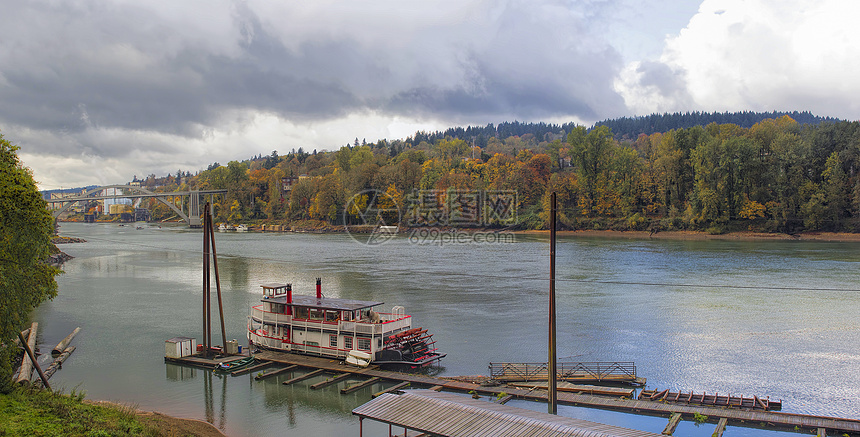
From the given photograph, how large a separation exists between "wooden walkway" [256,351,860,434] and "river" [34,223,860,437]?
12.3 inches

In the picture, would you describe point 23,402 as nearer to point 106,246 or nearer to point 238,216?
point 106,246

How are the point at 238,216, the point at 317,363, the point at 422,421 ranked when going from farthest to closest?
1. the point at 238,216
2. the point at 317,363
3. the point at 422,421

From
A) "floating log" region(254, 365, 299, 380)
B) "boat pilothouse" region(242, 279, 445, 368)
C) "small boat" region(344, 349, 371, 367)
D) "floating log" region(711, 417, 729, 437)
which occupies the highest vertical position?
"boat pilothouse" region(242, 279, 445, 368)

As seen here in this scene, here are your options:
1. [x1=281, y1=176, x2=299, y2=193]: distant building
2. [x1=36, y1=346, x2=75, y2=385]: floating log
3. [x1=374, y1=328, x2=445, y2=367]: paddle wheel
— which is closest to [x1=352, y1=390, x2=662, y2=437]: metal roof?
[x1=374, y1=328, x2=445, y2=367]: paddle wheel

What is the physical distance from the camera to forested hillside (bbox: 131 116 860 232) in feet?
281

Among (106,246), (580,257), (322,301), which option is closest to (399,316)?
(322,301)

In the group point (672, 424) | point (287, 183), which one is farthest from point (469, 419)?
point (287, 183)

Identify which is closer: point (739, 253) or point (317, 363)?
point (317, 363)

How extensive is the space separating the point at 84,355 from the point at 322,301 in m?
11.5

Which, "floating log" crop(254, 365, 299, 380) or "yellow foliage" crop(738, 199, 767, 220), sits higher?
"yellow foliage" crop(738, 199, 767, 220)

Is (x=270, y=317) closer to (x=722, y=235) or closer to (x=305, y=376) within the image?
(x=305, y=376)

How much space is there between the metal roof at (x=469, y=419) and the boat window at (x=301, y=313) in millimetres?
11562

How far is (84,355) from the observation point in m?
27.1

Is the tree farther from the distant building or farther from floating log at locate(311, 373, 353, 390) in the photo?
the distant building
